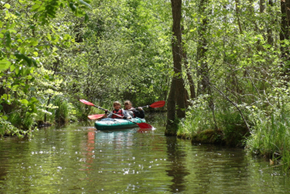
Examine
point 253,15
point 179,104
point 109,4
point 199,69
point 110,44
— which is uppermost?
point 109,4

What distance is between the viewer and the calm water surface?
4.98 m

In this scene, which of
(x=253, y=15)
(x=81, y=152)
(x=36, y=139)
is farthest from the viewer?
(x=36, y=139)

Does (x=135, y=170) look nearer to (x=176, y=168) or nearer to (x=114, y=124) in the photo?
(x=176, y=168)

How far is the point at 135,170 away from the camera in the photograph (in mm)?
6293

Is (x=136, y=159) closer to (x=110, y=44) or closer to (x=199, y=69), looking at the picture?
(x=199, y=69)

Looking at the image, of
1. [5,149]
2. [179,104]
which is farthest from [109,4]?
[5,149]

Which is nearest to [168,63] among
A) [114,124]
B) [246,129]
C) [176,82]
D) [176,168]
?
[114,124]

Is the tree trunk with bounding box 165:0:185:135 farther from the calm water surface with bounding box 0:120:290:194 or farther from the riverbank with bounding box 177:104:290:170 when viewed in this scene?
the calm water surface with bounding box 0:120:290:194

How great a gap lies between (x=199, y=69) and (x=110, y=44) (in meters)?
12.0

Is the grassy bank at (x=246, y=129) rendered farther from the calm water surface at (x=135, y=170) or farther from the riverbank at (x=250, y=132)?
the calm water surface at (x=135, y=170)

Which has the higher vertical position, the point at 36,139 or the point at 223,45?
the point at 223,45

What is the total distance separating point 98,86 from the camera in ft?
67.2

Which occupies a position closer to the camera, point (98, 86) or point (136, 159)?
point (136, 159)

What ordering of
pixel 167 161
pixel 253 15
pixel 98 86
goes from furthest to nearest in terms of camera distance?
pixel 98 86
pixel 253 15
pixel 167 161
